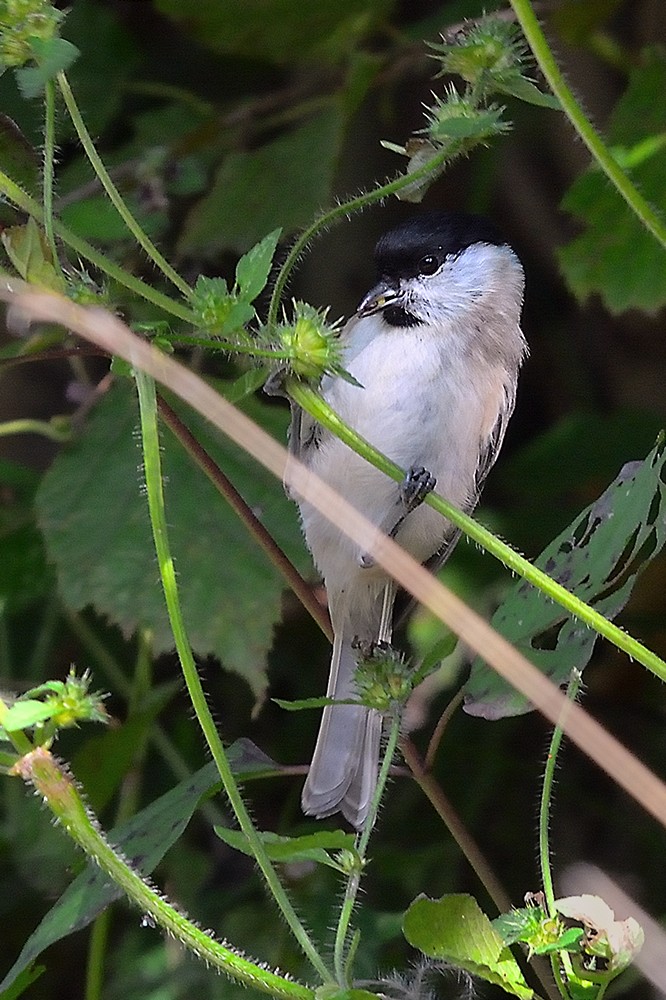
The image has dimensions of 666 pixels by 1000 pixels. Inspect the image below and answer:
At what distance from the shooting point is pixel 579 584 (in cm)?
131

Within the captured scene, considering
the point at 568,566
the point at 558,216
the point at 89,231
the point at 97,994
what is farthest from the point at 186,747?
the point at 558,216

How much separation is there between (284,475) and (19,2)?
0.43 m

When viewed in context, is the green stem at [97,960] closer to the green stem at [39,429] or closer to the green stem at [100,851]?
the green stem at [100,851]

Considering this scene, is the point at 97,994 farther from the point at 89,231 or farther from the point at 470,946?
the point at 89,231

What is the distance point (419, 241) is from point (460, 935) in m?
1.04

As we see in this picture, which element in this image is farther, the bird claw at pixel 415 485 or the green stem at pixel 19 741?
the bird claw at pixel 415 485

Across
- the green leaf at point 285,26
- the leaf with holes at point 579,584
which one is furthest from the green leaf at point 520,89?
the green leaf at point 285,26

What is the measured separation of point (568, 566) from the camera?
135 cm

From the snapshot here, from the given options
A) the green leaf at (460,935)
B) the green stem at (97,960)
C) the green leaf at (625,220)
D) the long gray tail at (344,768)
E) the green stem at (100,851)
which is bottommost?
the green stem at (97,960)

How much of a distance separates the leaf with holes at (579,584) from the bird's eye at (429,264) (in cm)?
56

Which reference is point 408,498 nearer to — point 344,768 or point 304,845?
point 344,768

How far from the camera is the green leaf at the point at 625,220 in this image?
1.94m

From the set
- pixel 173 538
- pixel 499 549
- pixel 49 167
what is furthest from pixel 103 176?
pixel 173 538

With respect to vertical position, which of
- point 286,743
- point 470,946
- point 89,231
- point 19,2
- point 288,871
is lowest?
point 286,743
